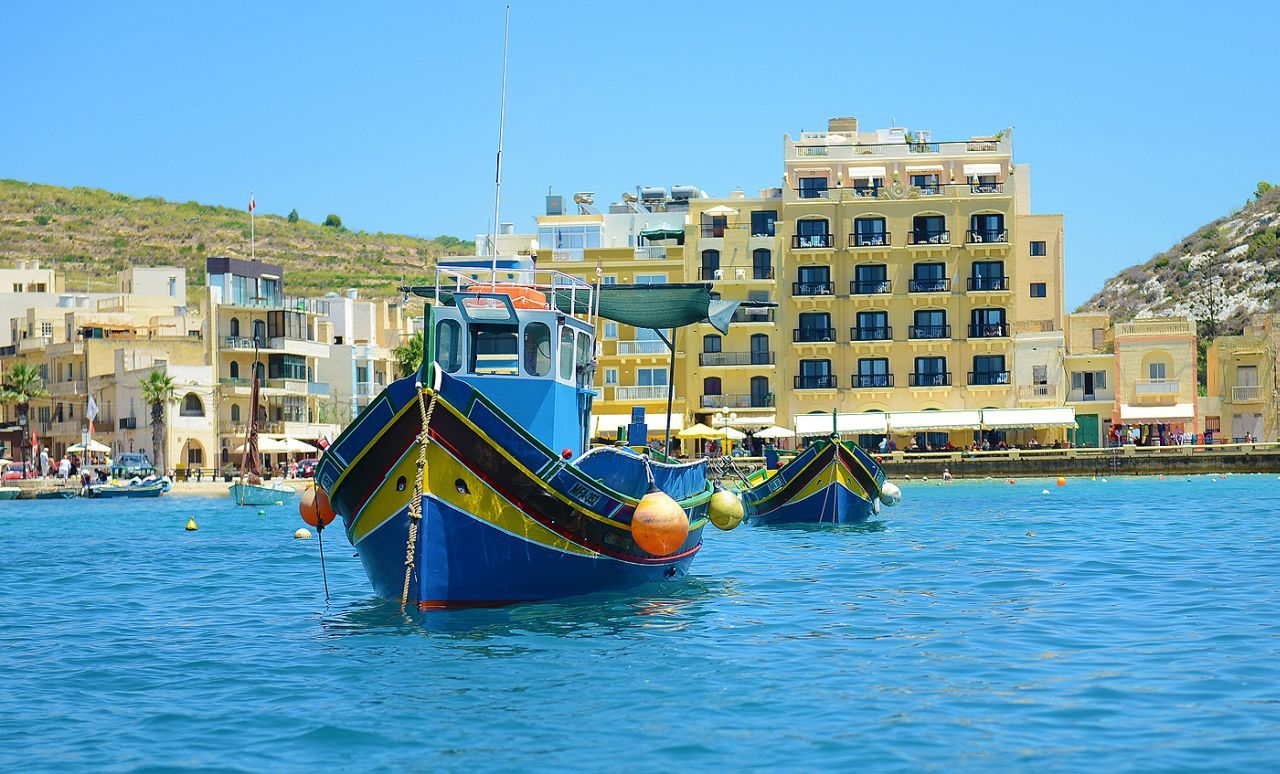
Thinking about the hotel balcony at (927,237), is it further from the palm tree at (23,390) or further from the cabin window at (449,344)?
the cabin window at (449,344)

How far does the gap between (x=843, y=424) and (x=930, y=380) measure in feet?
19.7

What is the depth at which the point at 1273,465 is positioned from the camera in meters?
68.4

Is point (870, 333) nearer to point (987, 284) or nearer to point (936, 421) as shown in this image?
point (987, 284)

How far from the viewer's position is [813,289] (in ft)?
254

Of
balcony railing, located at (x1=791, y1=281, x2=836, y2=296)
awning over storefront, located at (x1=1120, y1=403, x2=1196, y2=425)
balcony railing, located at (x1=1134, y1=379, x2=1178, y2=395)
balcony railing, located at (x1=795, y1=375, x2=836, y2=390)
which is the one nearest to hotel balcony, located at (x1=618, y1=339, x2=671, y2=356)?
balcony railing, located at (x1=795, y1=375, x2=836, y2=390)

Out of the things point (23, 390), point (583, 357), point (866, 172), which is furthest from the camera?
point (23, 390)

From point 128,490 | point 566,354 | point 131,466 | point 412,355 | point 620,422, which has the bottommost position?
point 128,490

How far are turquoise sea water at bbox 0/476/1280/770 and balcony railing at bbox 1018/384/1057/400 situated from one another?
164 feet

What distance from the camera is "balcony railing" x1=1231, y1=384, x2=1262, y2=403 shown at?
3063 inches

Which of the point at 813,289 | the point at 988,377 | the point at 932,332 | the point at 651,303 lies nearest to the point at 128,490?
the point at 813,289

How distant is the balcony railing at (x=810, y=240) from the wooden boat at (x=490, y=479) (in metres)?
57.1

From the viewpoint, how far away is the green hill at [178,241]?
152m

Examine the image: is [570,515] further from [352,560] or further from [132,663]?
[352,560]

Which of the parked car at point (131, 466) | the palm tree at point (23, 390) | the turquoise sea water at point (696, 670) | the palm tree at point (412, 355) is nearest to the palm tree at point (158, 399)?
the parked car at point (131, 466)
